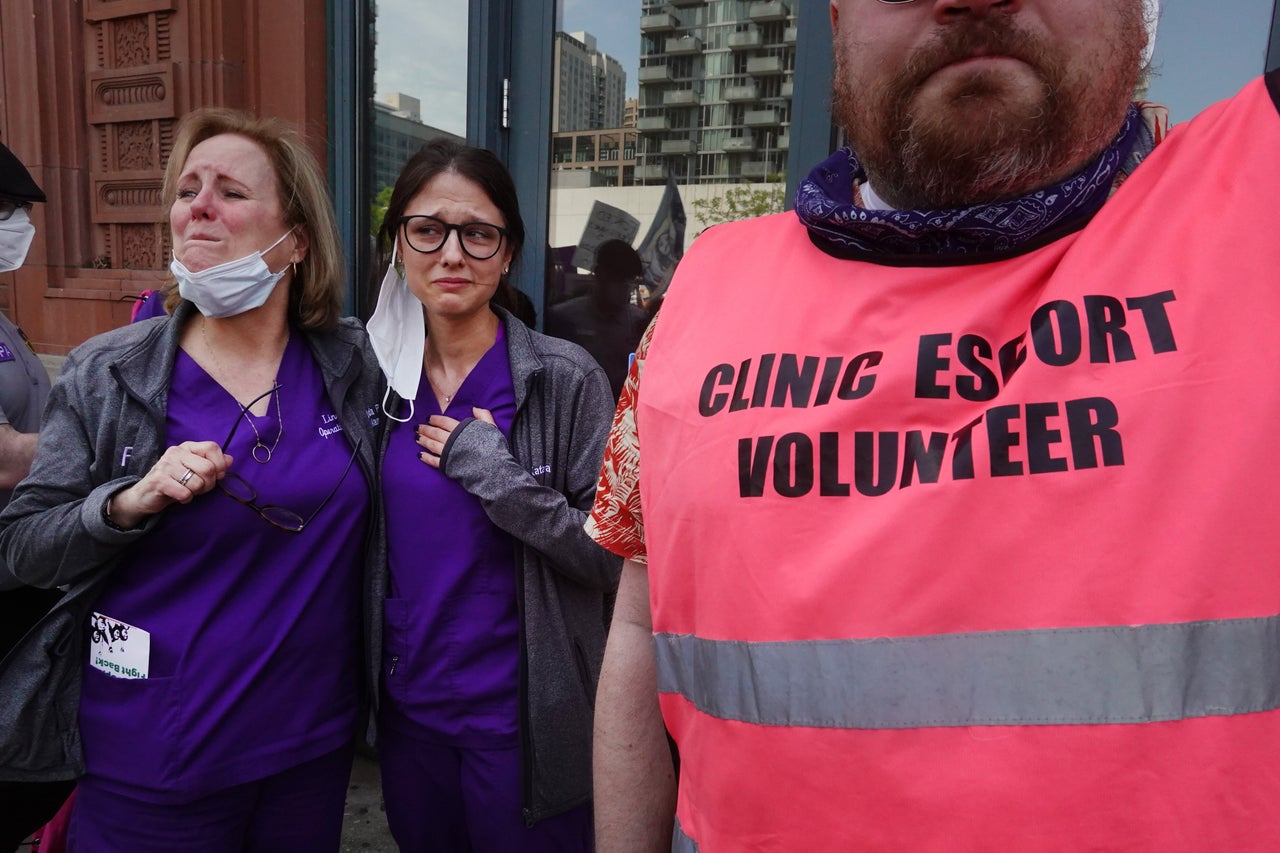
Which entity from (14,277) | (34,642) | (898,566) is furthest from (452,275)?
(14,277)

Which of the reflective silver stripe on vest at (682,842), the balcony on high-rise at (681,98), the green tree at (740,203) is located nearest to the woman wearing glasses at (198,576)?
the reflective silver stripe on vest at (682,842)

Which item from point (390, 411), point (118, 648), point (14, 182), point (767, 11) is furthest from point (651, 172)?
point (118, 648)

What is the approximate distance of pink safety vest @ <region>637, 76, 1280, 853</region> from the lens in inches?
26.8

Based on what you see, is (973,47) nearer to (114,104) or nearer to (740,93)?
(740,93)

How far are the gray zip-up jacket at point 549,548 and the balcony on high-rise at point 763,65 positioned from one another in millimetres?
1520

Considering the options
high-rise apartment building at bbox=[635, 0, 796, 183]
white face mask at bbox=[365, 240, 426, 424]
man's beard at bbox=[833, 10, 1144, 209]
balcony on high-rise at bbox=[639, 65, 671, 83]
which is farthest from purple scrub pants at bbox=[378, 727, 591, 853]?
balcony on high-rise at bbox=[639, 65, 671, 83]

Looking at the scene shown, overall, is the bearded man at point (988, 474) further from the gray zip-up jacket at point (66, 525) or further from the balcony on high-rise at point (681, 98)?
the balcony on high-rise at point (681, 98)

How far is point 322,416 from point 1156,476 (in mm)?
Answer: 1683

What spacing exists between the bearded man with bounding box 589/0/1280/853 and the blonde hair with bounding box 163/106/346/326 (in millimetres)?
1312

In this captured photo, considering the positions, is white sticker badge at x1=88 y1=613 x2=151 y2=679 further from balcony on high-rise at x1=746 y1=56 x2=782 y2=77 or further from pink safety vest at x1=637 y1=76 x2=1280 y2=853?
balcony on high-rise at x1=746 y1=56 x2=782 y2=77

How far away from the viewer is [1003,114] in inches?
34.1

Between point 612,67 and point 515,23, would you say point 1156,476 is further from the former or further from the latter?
point 515,23

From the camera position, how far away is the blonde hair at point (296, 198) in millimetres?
2020

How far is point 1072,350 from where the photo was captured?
770 millimetres
